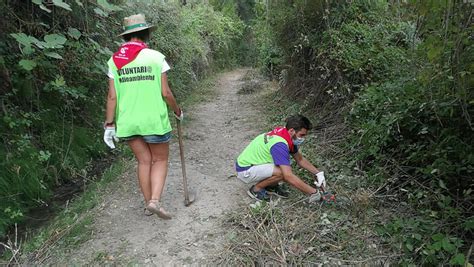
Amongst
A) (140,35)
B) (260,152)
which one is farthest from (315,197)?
(140,35)

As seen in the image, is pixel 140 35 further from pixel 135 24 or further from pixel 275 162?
pixel 275 162

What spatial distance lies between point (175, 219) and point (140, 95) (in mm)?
1287

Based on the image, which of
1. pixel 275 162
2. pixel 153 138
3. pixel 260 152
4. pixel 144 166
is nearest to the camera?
pixel 153 138

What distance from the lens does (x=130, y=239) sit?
3451 millimetres

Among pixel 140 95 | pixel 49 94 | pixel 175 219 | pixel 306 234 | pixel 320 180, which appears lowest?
pixel 175 219

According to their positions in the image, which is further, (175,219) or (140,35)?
(175,219)

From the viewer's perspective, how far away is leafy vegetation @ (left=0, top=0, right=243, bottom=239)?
417 centimetres

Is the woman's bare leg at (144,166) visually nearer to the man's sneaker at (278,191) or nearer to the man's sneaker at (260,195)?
the man's sneaker at (260,195)

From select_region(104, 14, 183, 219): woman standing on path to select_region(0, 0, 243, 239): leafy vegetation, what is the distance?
0.72 meters

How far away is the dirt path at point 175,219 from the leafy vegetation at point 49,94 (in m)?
0.90

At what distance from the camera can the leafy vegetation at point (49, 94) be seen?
4.17m

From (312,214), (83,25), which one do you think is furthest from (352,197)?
(83,25)

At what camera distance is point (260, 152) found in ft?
12.9

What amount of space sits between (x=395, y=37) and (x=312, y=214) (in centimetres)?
326
